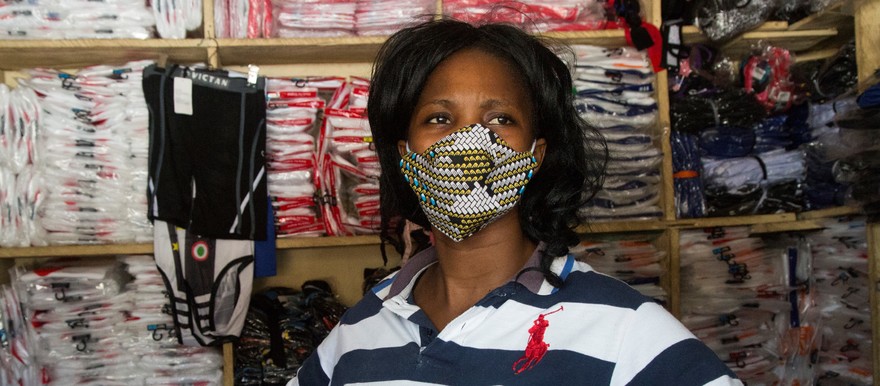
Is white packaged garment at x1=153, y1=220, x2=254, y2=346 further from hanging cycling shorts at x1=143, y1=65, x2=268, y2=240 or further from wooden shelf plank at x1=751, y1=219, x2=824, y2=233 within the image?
wooden shelf plank at x1=751, y1=219, x2=824, y2=233

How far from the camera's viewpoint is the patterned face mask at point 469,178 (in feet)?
3.85

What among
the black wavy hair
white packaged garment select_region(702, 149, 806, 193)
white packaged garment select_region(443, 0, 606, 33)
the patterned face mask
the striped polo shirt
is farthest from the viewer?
white packaged garment select_region(702, 149, 806, 193)

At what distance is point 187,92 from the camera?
2418 millimetres

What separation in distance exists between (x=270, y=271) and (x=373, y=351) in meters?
1.36

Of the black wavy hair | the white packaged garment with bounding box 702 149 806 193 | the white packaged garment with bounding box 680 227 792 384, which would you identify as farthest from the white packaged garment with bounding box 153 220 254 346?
the white packaged garment with bounding box 702 149 806 193

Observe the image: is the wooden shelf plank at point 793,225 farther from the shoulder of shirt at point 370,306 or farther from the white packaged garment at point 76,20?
the white packaged garment at point 76,20

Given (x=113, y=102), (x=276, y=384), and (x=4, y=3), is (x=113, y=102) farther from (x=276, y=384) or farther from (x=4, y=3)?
(x=276, y=384)

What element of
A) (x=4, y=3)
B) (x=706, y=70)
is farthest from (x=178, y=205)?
(x=706, y=70)

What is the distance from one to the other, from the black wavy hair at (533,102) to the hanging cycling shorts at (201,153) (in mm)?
1198

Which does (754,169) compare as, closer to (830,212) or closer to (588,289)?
(830,212)

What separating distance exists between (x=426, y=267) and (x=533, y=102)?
0.42m

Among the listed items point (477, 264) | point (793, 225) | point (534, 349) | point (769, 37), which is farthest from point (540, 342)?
point (769, 37)

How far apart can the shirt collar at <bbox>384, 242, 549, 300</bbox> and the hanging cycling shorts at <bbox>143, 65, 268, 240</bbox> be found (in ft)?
3.97

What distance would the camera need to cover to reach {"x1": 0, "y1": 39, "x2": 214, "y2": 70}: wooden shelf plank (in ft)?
7.84
